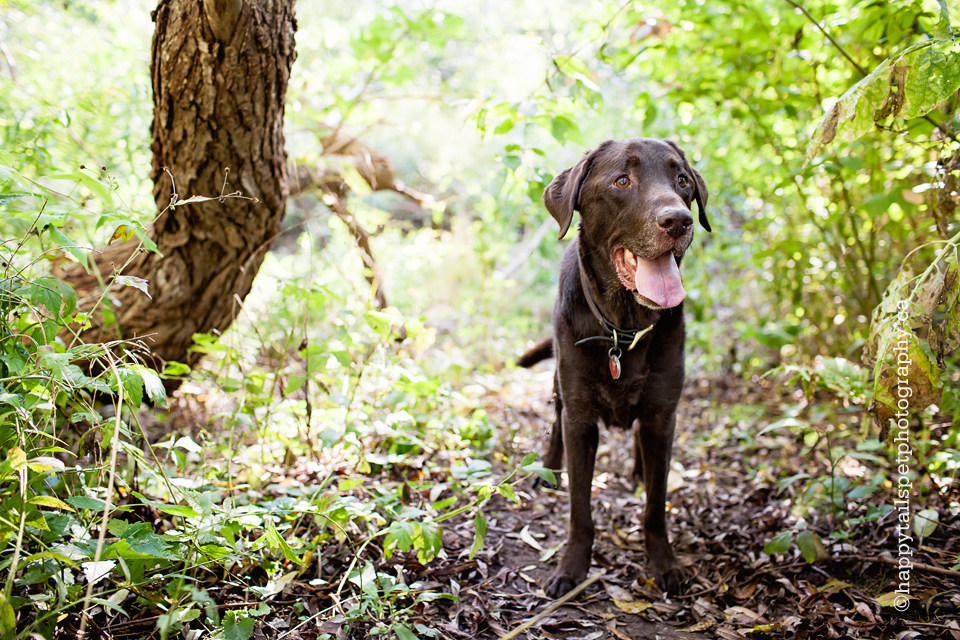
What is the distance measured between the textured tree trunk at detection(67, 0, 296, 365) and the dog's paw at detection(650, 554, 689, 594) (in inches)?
85.5

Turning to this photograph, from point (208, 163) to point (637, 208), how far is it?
78.7 inches

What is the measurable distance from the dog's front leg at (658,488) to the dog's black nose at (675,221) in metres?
0.78

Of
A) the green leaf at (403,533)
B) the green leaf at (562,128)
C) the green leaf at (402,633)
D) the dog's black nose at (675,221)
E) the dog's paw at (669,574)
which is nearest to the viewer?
the green leaf at (402,633)

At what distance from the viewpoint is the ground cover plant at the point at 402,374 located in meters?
1.66

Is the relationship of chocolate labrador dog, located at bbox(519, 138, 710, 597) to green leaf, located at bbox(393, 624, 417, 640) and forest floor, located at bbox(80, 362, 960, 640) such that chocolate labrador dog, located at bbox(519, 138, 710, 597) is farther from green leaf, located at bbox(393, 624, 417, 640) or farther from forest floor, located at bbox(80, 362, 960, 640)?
green leaf, located at bbox(393, 624, 417, 640)

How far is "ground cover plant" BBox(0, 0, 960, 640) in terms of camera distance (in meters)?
1.66

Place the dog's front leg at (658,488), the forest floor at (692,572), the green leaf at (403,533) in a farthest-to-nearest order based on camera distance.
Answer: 1. the dog's front leg at (658,488)
2. the forest floor at (692,572)
3. the green leaf at (403,533)

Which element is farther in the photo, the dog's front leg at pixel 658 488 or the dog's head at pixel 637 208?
the dog's front leg at pixel 658 488

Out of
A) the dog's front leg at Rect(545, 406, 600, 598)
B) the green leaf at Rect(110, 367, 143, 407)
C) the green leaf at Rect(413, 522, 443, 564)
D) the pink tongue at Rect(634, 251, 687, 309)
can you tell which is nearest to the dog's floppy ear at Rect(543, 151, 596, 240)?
the pink tongue at Rect(634, 251, 687, 309)

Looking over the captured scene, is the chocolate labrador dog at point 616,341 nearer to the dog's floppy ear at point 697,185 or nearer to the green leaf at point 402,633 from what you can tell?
the dog's floppy ear at point 697,185

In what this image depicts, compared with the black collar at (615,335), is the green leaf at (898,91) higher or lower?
higher

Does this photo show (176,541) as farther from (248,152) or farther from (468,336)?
(468,336)

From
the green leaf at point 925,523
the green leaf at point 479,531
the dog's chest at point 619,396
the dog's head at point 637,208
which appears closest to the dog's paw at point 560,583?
the green leaf at point 479,531

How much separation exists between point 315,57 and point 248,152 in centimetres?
274
